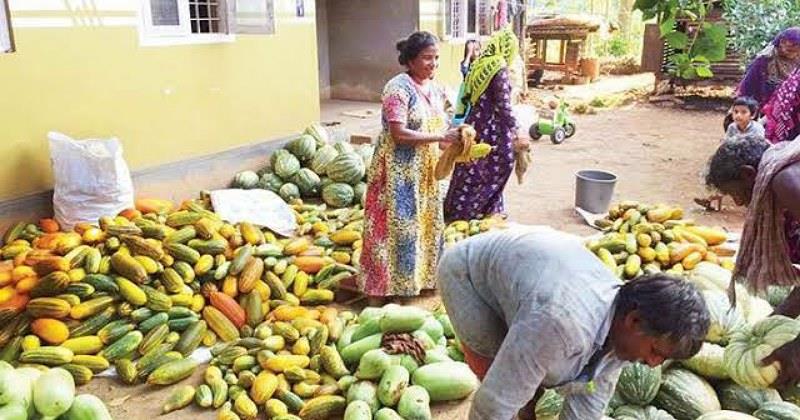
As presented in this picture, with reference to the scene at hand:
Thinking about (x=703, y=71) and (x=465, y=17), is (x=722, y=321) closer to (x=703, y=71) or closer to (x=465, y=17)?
(x=465, y=17)

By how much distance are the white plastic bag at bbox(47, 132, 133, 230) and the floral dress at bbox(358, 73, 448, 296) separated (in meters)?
2.35

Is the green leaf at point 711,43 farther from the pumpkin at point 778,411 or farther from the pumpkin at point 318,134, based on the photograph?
the pumpkin at point 778,411

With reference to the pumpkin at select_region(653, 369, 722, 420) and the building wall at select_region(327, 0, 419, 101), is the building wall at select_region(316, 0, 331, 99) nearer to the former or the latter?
the building wall at select_region(327, 0, 419, 101)

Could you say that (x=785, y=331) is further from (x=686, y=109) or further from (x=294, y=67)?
(x=686, y=109)

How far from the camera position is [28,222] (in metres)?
5.66

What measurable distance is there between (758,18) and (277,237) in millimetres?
10156

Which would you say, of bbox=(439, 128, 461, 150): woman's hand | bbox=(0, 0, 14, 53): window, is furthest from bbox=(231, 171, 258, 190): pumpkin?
bbox=(439, 128, 461, 150): woman's hand

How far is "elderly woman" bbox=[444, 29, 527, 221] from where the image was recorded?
585 centimetres

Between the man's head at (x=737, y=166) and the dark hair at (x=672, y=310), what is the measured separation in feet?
2.44

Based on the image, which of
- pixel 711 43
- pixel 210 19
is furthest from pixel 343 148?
pixel 711 43

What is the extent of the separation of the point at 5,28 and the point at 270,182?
291cm

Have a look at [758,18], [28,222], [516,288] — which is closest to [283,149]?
[28,222]

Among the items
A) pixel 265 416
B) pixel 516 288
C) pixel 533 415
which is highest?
pixel 516 288

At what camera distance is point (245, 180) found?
7.28m
